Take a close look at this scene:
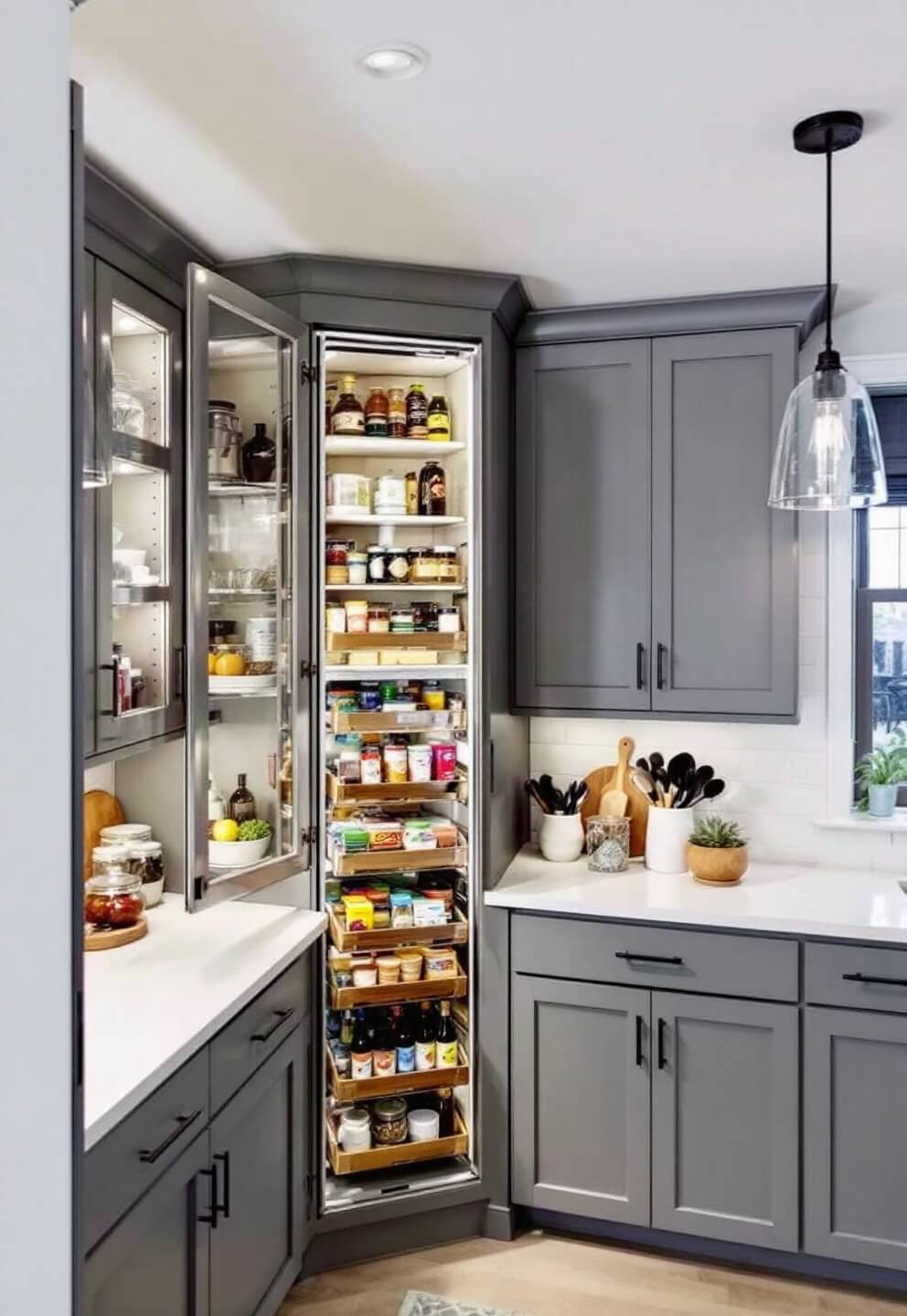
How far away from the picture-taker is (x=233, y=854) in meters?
2.30

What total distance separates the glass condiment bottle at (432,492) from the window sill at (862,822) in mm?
1456

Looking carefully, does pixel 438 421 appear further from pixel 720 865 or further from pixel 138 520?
pixel 720 865

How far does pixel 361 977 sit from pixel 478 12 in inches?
85.6

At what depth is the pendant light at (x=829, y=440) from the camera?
1.88 m

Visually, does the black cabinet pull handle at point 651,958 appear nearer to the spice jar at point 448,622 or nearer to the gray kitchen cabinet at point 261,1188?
the gray kitchen cabinet at point 261,1188

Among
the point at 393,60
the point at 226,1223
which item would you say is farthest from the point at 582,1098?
the point at 393,60

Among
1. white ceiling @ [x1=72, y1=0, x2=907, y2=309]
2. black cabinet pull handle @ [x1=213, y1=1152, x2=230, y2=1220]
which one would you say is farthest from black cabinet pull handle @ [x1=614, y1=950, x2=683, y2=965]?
white ceiling @ [x1=72, y1=0, x2=907, y2=309]

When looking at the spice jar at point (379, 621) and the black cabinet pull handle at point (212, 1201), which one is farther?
the spice jar at point (379, 621)

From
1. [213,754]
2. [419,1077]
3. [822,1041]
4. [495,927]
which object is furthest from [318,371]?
[822,1041]

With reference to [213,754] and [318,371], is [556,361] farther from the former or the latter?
[213,754]

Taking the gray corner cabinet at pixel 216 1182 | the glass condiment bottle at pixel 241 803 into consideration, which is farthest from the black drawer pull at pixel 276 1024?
the glass condiment bottle at pixel 241 803

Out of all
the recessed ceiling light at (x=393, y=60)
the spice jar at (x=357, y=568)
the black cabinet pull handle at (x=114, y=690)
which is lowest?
the black cabinet pull handle at (x=114, y=690)

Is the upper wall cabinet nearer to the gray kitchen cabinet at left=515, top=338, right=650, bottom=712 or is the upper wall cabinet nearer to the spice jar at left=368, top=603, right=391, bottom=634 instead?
the gray kitchen cabinet at left=515, top=338, right=650, bottom=712

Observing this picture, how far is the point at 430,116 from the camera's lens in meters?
1.73
